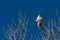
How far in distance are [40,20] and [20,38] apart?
10.2 feet

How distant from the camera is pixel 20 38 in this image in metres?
7.77

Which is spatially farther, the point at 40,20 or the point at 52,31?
the point at 52,31

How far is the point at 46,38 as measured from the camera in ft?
20.7

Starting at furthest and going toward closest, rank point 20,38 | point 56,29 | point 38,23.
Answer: point 20,38 < point 56,29 < point 38,23

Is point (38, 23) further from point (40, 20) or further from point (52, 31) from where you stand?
point (52, 31)

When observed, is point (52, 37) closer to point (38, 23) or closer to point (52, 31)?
point (52, 31)

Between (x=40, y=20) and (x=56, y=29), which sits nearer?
(x=40, y=20)

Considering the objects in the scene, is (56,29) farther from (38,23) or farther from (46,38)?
(38,23)

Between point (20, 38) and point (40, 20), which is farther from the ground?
point (20, 38)

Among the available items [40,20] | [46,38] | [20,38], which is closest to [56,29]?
[46,38]

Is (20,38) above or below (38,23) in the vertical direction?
above

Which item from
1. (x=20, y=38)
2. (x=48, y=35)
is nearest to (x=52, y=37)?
(x=48, y=35)

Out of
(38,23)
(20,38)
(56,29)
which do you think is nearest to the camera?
(38,23)

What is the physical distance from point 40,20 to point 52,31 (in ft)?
4.80
